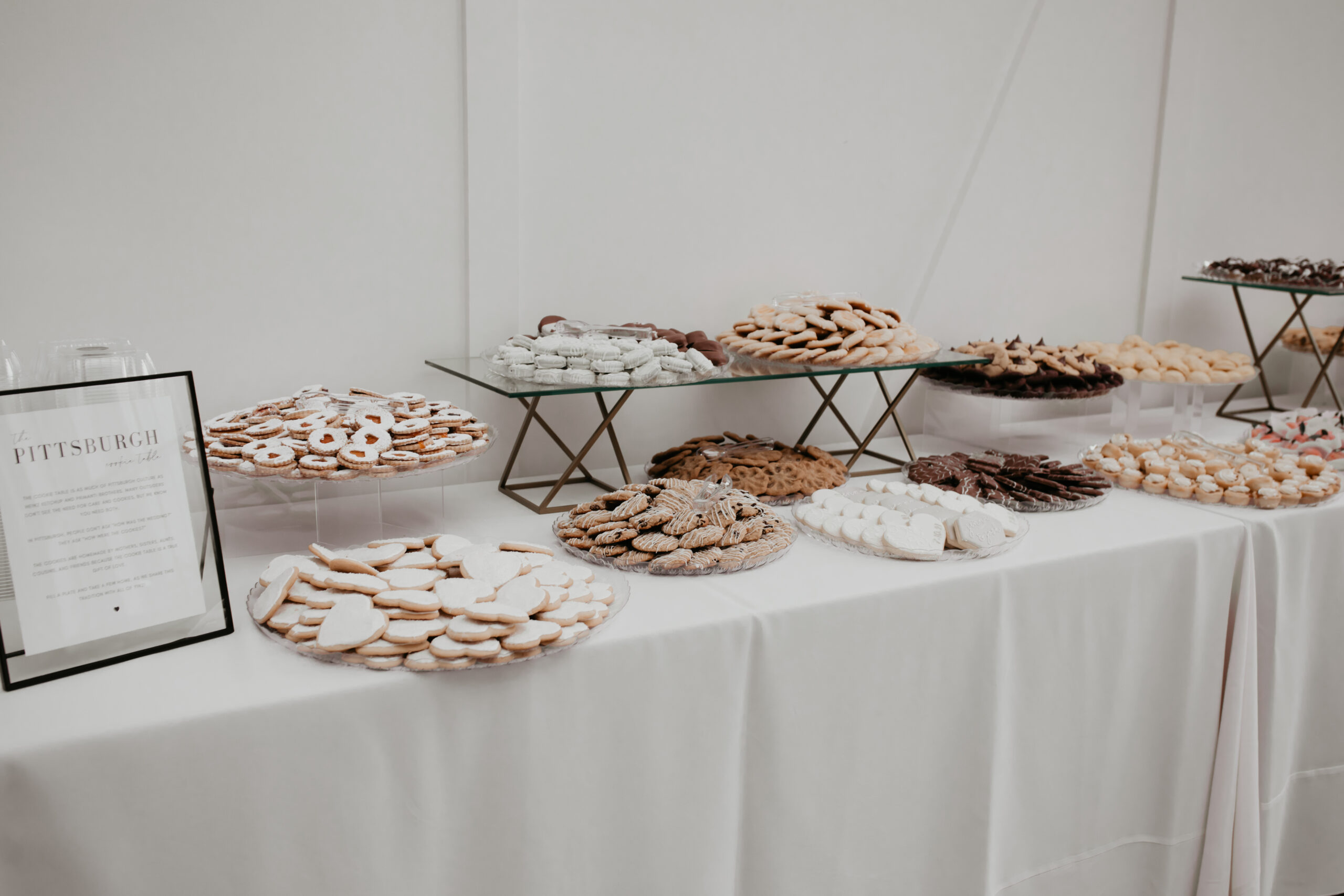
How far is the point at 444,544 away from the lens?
1.38 meters

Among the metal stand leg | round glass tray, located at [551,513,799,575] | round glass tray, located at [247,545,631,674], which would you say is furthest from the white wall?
round glass tray, located at [247,545,631,674]

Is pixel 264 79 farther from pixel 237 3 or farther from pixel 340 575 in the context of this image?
pixel 340 575

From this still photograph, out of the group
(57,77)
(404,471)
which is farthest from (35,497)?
(57,77)

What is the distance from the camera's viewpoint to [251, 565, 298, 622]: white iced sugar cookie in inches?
47.3

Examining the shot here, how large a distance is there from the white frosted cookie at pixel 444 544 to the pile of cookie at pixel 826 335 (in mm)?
818

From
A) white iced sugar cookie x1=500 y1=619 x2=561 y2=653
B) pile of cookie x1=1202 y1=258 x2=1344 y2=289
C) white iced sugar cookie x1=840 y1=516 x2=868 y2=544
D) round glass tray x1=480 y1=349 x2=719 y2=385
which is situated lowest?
white iced sugar cookie x1=840 y1=516 x2=868 y2=544

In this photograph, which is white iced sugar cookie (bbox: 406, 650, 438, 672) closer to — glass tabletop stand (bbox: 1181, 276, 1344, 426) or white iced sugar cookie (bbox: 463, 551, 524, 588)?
white iced sugar cookie (bbox: 463, 551, 524, 588)

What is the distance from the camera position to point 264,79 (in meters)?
1.74

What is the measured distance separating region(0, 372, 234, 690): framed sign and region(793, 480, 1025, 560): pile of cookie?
0.99m

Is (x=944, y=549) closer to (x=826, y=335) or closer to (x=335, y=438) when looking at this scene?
(x=826, y=335)

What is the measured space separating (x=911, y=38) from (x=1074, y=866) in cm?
197

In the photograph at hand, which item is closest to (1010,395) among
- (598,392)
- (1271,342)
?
(598,392)

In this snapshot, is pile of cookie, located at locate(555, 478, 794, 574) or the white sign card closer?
the white sign card

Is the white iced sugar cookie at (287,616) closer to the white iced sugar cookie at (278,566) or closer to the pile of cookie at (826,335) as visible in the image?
the white iced sugar cookie at (278,566)
